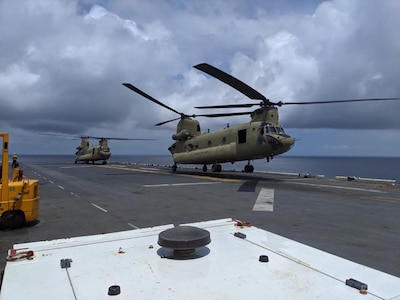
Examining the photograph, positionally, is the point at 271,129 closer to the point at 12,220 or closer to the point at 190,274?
the point at 12,220

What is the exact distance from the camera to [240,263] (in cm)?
259

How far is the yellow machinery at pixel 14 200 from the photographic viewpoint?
320 inches

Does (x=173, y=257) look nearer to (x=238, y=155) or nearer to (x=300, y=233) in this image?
(x=300, y=233)

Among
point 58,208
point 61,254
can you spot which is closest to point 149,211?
point 58,208

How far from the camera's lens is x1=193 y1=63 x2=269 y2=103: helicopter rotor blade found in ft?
57.8

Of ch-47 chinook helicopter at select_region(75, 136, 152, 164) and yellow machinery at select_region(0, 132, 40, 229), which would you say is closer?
yellow machinery at select_region(0, 132, 40, 229)

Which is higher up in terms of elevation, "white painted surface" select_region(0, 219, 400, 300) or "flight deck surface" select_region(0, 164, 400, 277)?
"white painted surface" select_region(0, 219, 400, 300)

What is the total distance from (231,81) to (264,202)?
894 cm

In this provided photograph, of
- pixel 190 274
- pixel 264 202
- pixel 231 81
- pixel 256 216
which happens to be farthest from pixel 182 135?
pixel 190 274

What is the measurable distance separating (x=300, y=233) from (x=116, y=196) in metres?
9.16

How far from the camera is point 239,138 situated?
934 inches

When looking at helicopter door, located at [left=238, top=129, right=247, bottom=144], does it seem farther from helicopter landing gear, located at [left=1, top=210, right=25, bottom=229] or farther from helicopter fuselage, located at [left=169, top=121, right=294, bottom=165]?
helicopter landing gear, located at [left=1, top=210, right=25, bottom=229]

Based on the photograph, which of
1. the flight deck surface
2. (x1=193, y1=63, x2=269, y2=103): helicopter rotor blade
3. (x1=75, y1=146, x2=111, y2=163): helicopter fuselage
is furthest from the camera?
(x1=75, y1=146, x2=111, y2=163): helicopter fuselage

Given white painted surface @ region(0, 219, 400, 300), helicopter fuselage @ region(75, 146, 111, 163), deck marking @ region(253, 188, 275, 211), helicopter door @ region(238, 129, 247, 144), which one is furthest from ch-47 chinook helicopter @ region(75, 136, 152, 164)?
white painted surface @ region(0, 219, 400, 300)
